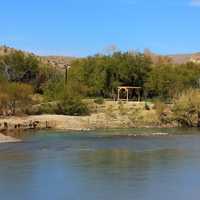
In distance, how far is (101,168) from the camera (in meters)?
34.1

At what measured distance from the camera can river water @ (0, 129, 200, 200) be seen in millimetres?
26719

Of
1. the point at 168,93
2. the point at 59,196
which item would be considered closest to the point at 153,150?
the point at 59,196

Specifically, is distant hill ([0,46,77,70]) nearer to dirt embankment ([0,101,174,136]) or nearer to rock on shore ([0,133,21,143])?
dirt embankment ([0,101,174,136])

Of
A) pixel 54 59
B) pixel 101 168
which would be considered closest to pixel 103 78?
pixel 101 168

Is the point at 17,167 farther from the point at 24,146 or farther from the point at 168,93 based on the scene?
the point at 168,93

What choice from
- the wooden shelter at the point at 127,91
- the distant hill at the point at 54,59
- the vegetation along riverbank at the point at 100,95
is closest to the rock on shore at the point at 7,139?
the vegetation along riverbank at the point at 100,95

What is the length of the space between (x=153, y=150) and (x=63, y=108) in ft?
102

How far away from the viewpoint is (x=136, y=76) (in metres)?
88.4

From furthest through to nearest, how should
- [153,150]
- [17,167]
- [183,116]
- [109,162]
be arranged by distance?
[183,116] < [153,150] < [109,162] < [17,167]

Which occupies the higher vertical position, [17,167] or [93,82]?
[93,82]

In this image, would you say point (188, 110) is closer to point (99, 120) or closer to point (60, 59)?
point (99, 120)

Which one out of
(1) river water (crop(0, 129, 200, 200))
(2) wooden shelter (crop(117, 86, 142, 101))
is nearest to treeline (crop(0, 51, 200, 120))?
(2) wooden shelter (crop(117, 86, 142, 101))

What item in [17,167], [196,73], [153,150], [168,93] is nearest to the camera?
[17,167]

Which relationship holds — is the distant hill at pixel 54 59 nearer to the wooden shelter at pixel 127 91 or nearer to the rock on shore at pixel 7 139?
the wooden shelter at pixel 127 91
